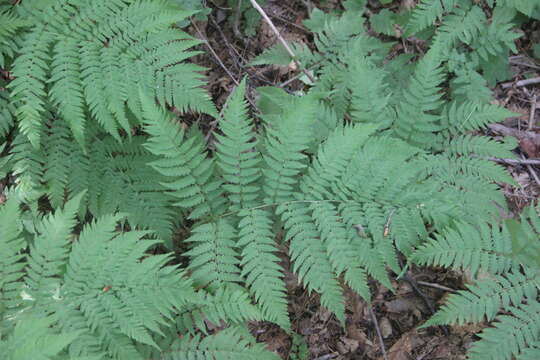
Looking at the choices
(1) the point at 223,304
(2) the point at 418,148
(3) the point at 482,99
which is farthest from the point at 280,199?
(3) the point at 482,99

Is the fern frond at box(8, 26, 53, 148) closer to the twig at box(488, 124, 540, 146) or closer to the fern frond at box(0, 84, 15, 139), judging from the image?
the fern frond at box(0, 84, 15, 139)

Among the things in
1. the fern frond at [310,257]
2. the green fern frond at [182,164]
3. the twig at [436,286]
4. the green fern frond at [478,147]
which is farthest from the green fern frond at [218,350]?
the green fern frond at [478,147]

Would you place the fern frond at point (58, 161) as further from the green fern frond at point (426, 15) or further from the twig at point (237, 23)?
the green fern frond at point (426, 15)

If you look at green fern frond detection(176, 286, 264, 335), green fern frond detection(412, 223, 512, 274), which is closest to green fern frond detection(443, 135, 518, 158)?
green fern frond detection(412, 223, 512, 274)

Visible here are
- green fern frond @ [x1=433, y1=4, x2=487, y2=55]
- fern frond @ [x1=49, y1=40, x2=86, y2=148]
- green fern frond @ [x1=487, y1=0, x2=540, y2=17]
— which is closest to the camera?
fern frond @ [x1=49, y1=40, x2=86, y2=148]

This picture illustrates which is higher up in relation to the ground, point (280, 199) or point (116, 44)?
point (116, 44)

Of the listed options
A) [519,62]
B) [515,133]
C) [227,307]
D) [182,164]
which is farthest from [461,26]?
[227,307]

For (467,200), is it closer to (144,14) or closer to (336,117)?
(336,117)

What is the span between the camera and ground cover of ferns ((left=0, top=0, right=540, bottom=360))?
2.81 m

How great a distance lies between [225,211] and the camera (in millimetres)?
3391

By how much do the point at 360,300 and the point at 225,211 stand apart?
5.21ft

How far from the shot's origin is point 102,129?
11.8 feet

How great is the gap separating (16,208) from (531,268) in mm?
3607

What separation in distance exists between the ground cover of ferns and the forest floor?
2cm
